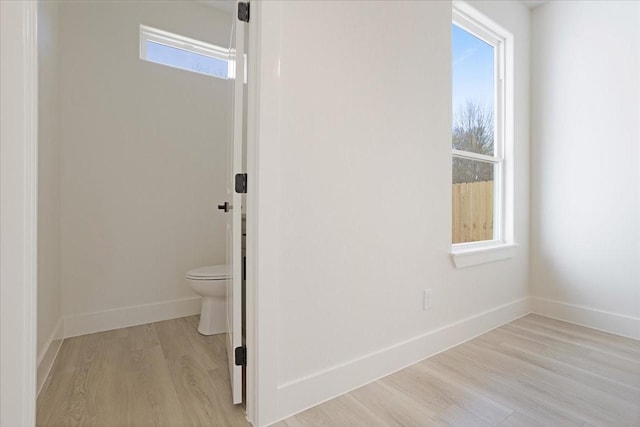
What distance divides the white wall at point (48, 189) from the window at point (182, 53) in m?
0.62

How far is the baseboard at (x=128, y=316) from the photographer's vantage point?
2.16 m

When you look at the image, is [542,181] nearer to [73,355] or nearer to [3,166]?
[3,166]

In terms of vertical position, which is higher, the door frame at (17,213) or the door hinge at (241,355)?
the door frame at (17,213)

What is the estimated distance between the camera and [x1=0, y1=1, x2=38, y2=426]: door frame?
87 centimetres

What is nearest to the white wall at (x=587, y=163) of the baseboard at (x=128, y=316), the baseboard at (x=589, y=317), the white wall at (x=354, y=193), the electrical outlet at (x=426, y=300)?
the baseboard at (x=589, y=317)

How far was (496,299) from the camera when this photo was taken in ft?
7.82

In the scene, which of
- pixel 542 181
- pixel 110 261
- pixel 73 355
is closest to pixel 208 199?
pixel 110 261

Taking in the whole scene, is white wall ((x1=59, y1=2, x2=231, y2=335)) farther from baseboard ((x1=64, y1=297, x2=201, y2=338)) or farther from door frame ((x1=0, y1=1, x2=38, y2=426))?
door frame ((x1=0, y1=1, x2=38, y2=426))

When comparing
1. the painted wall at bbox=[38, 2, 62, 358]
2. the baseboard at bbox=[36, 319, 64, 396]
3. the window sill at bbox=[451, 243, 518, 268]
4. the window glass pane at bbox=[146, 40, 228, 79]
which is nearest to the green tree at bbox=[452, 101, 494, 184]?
the window sill at bbox=[451, 243, 518, 268]

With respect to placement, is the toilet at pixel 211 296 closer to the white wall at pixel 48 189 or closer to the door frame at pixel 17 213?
the white wall at pixel 48 189

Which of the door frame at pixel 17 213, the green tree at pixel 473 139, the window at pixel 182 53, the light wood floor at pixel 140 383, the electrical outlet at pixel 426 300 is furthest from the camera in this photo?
the window at pixel 182 53

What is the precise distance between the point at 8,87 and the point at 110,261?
1740mm

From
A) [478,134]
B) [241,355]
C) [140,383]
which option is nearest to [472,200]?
[478,134]

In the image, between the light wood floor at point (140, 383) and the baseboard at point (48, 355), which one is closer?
the light wood floor at point (140, 383)
